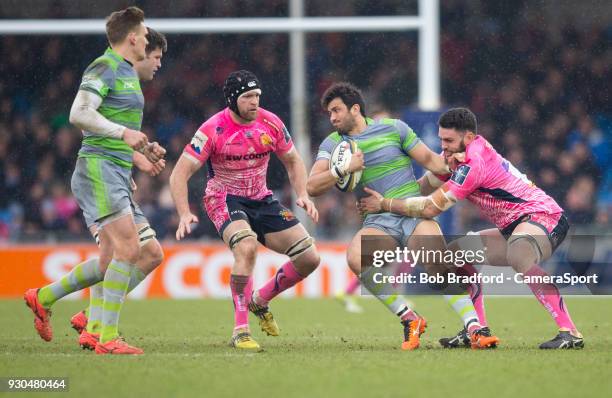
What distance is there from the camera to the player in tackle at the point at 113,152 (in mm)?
7426

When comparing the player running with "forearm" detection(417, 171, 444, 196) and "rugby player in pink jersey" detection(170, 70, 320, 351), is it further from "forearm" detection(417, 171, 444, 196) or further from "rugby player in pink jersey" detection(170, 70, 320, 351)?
"forearm" detection(417, 171, 444, 196)

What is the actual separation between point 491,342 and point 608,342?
1.16 meters

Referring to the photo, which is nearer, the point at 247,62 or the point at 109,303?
the point at 109,303

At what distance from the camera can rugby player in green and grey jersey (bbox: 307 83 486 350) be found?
8.20 meters

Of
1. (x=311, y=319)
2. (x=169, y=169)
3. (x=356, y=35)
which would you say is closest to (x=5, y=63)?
(x=169, y=169)

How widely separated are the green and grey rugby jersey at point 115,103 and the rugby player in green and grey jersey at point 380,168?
4.66ft

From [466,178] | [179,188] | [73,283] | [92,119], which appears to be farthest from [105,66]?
[466,178]

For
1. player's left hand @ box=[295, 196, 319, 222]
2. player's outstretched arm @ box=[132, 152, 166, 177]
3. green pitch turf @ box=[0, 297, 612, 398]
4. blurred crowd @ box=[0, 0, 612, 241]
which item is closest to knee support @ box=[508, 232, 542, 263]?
green pitch turf @ box=[0, 297, 612, 398]

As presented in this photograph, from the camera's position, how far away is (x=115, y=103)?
25.1 ft

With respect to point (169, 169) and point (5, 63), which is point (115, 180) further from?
point (5, 63)

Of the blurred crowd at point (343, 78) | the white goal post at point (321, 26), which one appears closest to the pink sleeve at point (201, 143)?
the white goal post at point (321, 26)

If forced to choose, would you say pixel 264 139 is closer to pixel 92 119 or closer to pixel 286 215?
pixel 286 215

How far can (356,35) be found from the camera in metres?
19.1

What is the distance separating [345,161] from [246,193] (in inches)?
37.4
